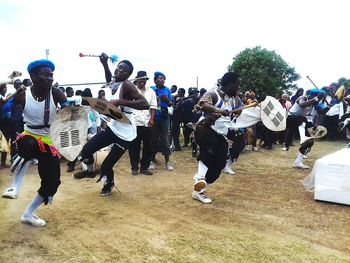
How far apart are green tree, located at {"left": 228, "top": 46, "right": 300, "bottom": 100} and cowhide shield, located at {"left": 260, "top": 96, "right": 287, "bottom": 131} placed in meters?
18.7

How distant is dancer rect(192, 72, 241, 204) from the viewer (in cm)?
560

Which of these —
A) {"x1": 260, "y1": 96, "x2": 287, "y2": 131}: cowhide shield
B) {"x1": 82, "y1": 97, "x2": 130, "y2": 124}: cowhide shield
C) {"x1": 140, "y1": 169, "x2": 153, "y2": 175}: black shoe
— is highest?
{"x1": 82, "y1": 97, "x2": 130, "y2": 124}: cowhide shield

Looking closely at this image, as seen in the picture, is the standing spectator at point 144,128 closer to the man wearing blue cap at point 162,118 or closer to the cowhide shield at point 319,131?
the man wearing blue cap at point 162,118

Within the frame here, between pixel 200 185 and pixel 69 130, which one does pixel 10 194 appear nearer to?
pixel 69 130

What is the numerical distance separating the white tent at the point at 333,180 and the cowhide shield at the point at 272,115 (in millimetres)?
1105

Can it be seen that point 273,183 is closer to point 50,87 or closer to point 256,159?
point 256,159

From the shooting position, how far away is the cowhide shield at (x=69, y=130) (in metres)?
4.40

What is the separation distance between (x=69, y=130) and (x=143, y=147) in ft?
11.2

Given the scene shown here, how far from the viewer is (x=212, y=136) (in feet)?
18.5

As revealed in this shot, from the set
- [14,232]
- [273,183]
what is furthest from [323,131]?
[14,232]

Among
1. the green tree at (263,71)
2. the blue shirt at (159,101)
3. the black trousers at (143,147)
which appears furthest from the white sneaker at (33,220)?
the green tree at (263,71)

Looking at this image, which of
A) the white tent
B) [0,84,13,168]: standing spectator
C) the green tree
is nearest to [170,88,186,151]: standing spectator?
[0,84,13,168]: standing spectator

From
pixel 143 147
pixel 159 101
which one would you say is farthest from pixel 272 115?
pixel 159 101

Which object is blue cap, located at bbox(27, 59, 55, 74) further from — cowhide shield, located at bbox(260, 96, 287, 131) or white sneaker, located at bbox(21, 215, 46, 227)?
cowhide shield, located at bbox(260, 96, 287, 131)
